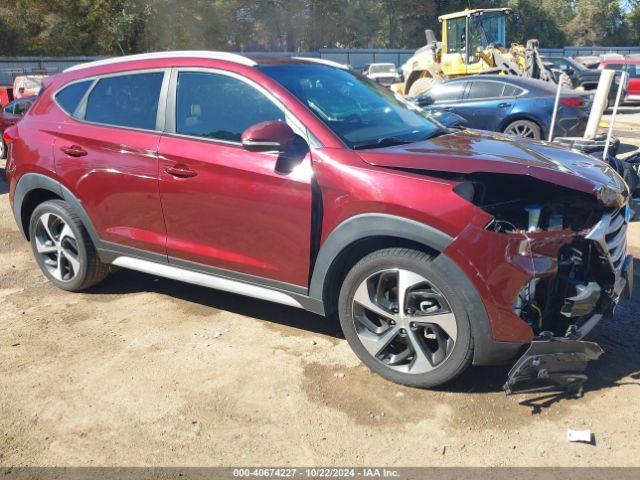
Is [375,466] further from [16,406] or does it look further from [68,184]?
[68,184]

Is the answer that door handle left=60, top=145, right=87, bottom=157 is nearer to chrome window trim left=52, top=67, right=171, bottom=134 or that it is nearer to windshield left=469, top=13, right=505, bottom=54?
chrome window trim left=52, top=67, right=171, bottom=134

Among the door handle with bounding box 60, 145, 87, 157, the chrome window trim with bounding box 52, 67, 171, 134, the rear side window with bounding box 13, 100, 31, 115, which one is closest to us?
the chrome window trim with bounding box 52, 67, 171, 134

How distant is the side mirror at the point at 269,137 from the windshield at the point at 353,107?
29 centimetres

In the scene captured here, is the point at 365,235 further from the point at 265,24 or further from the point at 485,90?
the point at 265,24

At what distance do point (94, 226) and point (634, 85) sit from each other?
69.7 feet

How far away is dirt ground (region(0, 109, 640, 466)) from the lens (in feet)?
9.28

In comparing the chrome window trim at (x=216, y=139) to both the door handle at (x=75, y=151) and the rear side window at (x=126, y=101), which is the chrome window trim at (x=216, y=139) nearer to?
the rear side window at (x=126, y=101)

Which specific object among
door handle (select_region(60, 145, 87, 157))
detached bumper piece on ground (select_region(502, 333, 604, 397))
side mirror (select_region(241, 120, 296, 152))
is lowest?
detached bumper piece on ground (select_region(502, 333, 604, 397))

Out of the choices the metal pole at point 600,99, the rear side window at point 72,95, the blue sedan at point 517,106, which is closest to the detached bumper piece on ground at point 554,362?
the rear side window at point 72,95

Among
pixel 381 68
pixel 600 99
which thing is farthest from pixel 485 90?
pixel 381 68

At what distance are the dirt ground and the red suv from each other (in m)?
0.29

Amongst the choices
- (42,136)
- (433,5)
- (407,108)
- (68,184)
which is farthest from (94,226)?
(433,5)

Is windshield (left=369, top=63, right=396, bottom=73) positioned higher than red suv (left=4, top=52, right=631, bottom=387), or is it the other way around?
windshield (left=369, top=63, right=396, bottom=73)

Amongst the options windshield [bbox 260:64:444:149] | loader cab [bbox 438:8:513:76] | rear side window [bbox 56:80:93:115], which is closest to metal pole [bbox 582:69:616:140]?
windshield [bbox 260:64:444:149]
